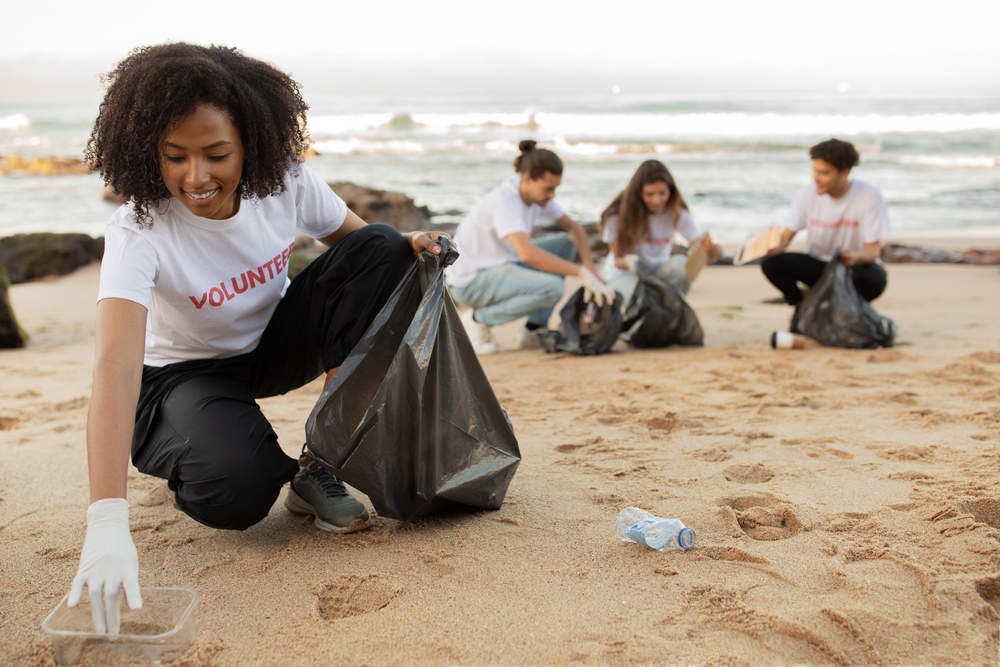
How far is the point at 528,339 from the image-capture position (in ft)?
14.3

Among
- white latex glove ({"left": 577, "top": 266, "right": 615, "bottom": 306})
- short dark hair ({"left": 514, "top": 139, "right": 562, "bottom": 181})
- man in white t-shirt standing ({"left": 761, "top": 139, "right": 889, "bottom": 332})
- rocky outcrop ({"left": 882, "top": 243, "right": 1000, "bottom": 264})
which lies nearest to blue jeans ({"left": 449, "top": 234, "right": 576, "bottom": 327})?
white latex glove ({"left": 577, "top": 266, "right": 615, "bottom": 306})

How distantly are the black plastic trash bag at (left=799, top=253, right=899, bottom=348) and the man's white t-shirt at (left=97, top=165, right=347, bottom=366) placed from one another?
8.69ft

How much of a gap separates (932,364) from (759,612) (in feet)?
7.83

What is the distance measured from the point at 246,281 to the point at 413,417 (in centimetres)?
56

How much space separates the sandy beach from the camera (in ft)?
4.63

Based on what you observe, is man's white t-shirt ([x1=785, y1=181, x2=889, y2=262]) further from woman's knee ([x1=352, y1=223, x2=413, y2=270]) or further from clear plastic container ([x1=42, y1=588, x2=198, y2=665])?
clear plastic container ([x1=42, y1=588, x2=198, y2=665])

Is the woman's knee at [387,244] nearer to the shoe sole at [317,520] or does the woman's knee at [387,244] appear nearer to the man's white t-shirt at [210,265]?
the man's white t-shirt at [210,265]

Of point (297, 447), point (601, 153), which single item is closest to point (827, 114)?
point (601, 153)

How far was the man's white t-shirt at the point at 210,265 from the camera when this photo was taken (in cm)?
169

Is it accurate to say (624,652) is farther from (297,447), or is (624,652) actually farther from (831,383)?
(831,383)

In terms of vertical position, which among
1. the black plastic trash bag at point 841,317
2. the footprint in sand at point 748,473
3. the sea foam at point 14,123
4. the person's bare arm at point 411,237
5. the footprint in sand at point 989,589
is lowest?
the footprint in sand at point 748,473

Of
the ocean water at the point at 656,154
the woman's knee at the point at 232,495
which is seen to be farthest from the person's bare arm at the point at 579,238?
the ocean water at the point at 656,154

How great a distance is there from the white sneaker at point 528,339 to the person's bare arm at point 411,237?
2139mm

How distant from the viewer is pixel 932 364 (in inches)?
133
